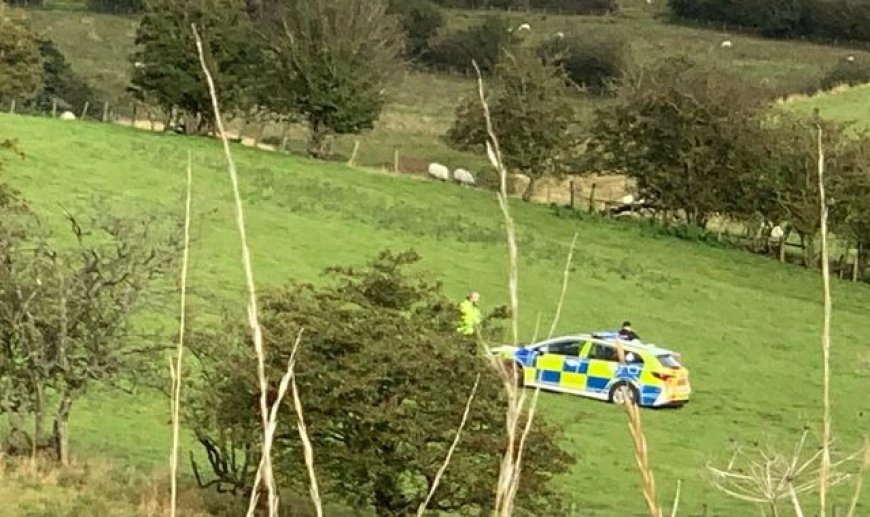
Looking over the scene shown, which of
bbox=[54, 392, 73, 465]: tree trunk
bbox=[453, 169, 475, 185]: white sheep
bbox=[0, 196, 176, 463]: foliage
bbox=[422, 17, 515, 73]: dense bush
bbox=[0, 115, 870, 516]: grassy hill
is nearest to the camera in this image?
bbox=[0, 196, 176, 463]: foliage

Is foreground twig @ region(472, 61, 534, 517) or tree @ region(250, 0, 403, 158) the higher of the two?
foreground twig @ region(472, 61, 534, 517)

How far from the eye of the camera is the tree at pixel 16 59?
1836 inches

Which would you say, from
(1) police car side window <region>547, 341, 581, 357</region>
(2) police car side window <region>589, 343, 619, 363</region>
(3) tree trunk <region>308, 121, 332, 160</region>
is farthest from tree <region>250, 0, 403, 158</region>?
(2) police car side window <region>589, 343, 619, 363</region>

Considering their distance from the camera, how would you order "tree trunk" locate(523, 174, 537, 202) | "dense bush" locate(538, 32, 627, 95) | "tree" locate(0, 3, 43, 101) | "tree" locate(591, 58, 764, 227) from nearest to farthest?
"tree" locate(591, 58, 764, 227) → "tree" locate(0, 3, 43, 101) → "tree trunk" locate(523, 174, 537, 202) → "dense bush" locate(538, 32, 627, 95)

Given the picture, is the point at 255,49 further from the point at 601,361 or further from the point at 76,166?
Answer: the point at 601,361

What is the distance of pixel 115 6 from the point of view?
86.7 meters

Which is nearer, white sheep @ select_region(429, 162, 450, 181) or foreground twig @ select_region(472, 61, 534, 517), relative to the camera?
foreground twig @ select_region(472, 61, 534, 517)

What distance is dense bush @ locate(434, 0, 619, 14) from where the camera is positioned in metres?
99.6

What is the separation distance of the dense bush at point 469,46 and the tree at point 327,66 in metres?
20.4

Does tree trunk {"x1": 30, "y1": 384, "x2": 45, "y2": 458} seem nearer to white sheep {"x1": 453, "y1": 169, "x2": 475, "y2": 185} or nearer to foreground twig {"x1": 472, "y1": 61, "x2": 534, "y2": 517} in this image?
foreground twig {"x1": 472, "y1": 61, "x2": 534, "y2": 517}

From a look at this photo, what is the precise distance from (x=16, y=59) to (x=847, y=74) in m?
40.9

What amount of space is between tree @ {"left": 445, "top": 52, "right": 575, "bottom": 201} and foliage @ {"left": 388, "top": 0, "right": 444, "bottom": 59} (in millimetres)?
35346

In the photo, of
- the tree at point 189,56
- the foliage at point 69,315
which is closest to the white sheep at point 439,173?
the tree at point 189,56

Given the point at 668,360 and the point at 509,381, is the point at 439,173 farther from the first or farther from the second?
the point at 509,381
